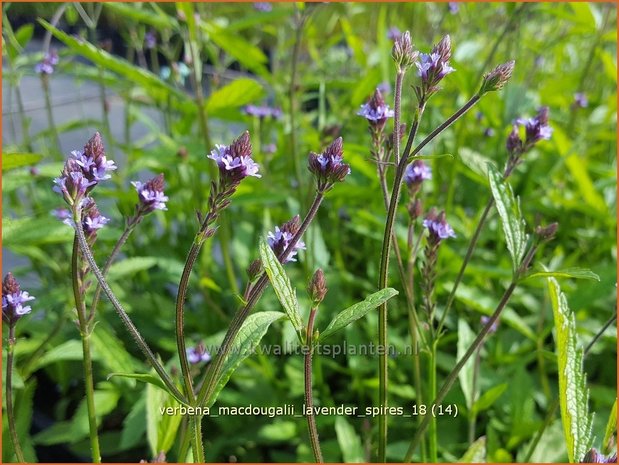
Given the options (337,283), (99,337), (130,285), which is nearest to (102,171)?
(99,337)

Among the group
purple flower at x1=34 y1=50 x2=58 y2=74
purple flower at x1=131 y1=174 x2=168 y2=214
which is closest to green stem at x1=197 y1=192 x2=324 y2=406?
purple flower at x1=131 y1=174 x2=168 y2=214

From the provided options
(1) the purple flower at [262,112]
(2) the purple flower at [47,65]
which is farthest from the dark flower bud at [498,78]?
(2) the purple flower at [47,65]

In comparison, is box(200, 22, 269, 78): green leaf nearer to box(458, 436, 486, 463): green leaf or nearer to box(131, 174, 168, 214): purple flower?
box(131, 174, 168, 214): purple flower

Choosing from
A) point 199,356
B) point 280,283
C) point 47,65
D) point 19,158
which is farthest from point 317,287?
point 47,65

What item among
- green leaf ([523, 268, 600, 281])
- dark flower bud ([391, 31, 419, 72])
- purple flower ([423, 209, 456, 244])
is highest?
dark flower bud ([391, 31, 419, 72])

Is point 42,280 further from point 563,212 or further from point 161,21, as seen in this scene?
point 563,212
